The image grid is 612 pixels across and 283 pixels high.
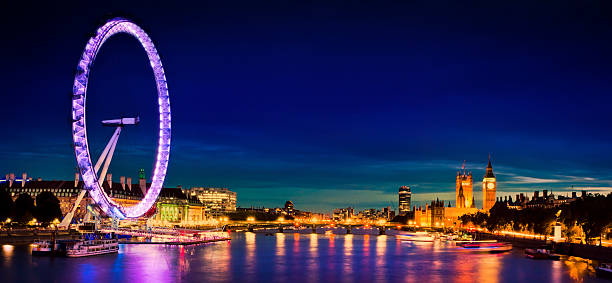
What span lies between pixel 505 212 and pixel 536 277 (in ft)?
261

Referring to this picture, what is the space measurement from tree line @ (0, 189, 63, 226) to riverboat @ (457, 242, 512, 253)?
6240 cm

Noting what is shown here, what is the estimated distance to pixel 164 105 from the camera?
72562 mm

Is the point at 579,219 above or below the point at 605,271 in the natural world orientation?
above

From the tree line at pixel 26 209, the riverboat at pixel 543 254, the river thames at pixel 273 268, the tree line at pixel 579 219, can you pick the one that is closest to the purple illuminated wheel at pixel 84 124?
the river thames at pixel 273 268

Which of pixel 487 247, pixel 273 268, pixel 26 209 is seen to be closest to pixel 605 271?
pixel 273 268

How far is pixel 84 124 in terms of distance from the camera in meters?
60.7

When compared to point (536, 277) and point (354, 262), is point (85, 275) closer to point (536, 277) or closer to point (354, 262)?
point (354, 262)

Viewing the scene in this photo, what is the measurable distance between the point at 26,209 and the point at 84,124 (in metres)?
38.6

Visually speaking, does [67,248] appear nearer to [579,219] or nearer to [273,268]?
[273,268]

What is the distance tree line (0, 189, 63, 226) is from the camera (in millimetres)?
84625

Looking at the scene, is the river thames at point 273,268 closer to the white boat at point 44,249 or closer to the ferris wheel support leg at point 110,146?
the white boat at point 44,249

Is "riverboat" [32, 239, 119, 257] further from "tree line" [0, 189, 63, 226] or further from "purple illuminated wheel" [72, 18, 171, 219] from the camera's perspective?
"tree line" [0, 189, 63, 226]

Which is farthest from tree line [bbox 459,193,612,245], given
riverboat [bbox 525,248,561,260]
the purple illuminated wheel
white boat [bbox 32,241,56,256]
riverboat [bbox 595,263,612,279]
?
white boat [bbox 32,241,56,256]

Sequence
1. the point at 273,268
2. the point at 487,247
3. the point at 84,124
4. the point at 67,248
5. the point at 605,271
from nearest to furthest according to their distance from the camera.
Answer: the point at 605,271, the point at 84,124, the point at 273,268, the point at 67,248, the point at 487,247
